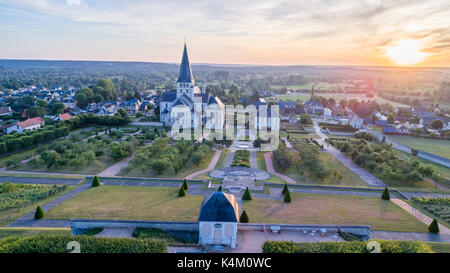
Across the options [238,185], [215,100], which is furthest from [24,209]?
[215,100]

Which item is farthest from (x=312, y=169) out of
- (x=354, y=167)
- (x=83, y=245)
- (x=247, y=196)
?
(x=83, y=245)

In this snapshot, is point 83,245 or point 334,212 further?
point 334,212

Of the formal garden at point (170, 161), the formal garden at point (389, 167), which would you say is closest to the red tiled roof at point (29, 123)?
the formal garden at point (170, 161)

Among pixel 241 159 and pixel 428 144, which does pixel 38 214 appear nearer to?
pixel 241 159

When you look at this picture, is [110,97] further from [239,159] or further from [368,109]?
[368,109]

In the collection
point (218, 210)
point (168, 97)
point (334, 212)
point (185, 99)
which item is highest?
point (168, 97)

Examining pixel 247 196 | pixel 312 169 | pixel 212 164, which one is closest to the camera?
pixel 247 196
